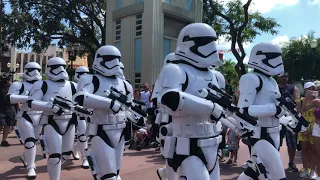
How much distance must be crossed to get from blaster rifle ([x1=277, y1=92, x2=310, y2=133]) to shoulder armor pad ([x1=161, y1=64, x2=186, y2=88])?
5.77 feet

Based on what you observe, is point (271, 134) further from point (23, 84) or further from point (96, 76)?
point (23, 84)

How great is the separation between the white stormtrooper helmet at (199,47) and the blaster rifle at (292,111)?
1.47 m

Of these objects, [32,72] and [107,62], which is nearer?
[107,62]

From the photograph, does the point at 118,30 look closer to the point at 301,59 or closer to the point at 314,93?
the point at 314,93

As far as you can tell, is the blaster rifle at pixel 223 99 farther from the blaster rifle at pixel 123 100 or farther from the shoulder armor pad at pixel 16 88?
the shoulder armor pad at pixel 16 88

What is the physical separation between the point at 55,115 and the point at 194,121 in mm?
2950

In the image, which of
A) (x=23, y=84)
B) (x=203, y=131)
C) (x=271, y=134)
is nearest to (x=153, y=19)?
(x=23, y=84)

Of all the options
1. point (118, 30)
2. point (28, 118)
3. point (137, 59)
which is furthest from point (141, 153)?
point (118, 30)

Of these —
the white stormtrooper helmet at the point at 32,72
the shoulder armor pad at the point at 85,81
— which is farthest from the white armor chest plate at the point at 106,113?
the white stormtrooper helmet at the point at 32,72

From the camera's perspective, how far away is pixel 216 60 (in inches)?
136

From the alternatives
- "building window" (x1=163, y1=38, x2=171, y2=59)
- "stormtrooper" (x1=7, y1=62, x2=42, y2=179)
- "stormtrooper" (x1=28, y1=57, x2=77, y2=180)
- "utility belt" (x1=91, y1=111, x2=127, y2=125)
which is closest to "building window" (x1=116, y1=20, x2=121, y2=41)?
"building window" (x1=163, y1=38, x2=171, y2=59)

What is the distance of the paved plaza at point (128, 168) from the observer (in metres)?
6.38

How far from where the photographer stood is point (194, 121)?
3312mm

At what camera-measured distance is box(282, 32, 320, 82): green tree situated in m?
29.5
